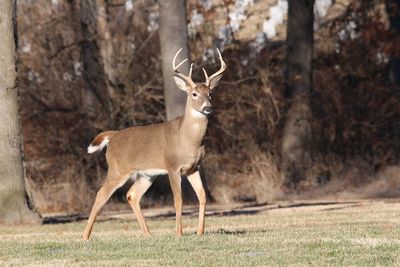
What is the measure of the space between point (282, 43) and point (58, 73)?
6122 mm

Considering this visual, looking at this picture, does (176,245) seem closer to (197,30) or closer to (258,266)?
(258,266)

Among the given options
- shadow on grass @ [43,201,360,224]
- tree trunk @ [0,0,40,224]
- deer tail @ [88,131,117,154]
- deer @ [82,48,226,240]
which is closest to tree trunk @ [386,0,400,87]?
shadow on grass @ [43,201,360,224]

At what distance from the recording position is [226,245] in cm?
1322

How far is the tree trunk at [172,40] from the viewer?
82.8 feet

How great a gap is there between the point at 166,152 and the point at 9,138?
4.97 meters

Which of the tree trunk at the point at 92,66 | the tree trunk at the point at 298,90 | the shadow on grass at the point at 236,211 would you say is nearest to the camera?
the shadow on grass at the point at 236,211

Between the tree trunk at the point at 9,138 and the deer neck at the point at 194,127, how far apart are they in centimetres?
490

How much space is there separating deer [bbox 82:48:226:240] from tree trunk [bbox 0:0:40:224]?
3.66m

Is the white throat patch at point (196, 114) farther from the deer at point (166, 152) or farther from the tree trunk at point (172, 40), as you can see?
the tree trunk at point (172, 40)

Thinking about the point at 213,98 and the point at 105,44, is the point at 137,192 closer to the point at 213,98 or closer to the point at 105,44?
the point at 213,98

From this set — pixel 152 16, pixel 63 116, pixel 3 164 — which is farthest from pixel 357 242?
pixel 152 16

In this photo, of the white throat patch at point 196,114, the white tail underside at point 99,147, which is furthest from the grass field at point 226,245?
the white throat patch at point 196,114

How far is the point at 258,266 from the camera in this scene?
37.7ft

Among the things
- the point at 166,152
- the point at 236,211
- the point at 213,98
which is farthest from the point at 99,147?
the point at 213,98
